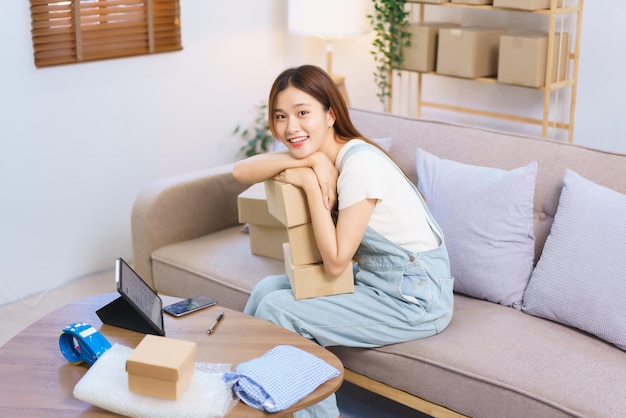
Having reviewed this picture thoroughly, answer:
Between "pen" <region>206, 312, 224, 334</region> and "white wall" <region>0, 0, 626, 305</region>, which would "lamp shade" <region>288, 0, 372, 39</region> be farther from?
"pen" <region>206, 312, 224, 334</region>

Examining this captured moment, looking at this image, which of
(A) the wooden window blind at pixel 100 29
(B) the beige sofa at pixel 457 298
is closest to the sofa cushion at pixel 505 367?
(B) the beige sofa at pixel 457 298

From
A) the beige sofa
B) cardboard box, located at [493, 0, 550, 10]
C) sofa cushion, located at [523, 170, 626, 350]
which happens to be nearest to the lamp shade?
cardboard box, located at [493, 0, 550, 10]

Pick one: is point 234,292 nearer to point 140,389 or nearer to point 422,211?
point 422,211

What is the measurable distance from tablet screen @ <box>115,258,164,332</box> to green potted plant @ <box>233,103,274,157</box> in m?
2.00

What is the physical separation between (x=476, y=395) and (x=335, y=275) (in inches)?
18.4

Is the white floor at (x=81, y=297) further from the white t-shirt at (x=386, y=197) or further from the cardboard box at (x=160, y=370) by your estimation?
the cardboard box at (x=160, y=370)

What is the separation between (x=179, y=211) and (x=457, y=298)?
3.35ft

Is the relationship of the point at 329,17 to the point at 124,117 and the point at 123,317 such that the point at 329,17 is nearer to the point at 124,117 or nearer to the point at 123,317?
the point at 124,117

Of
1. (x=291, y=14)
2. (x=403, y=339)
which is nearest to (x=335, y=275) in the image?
(x=403, y=339)

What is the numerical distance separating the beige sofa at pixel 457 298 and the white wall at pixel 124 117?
64 cm

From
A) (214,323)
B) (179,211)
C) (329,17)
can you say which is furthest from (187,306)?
(329,17)

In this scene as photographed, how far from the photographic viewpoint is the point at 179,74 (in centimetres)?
368

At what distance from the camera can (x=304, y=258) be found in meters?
2.17

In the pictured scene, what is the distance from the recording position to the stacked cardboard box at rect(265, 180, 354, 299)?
2.13 meters
